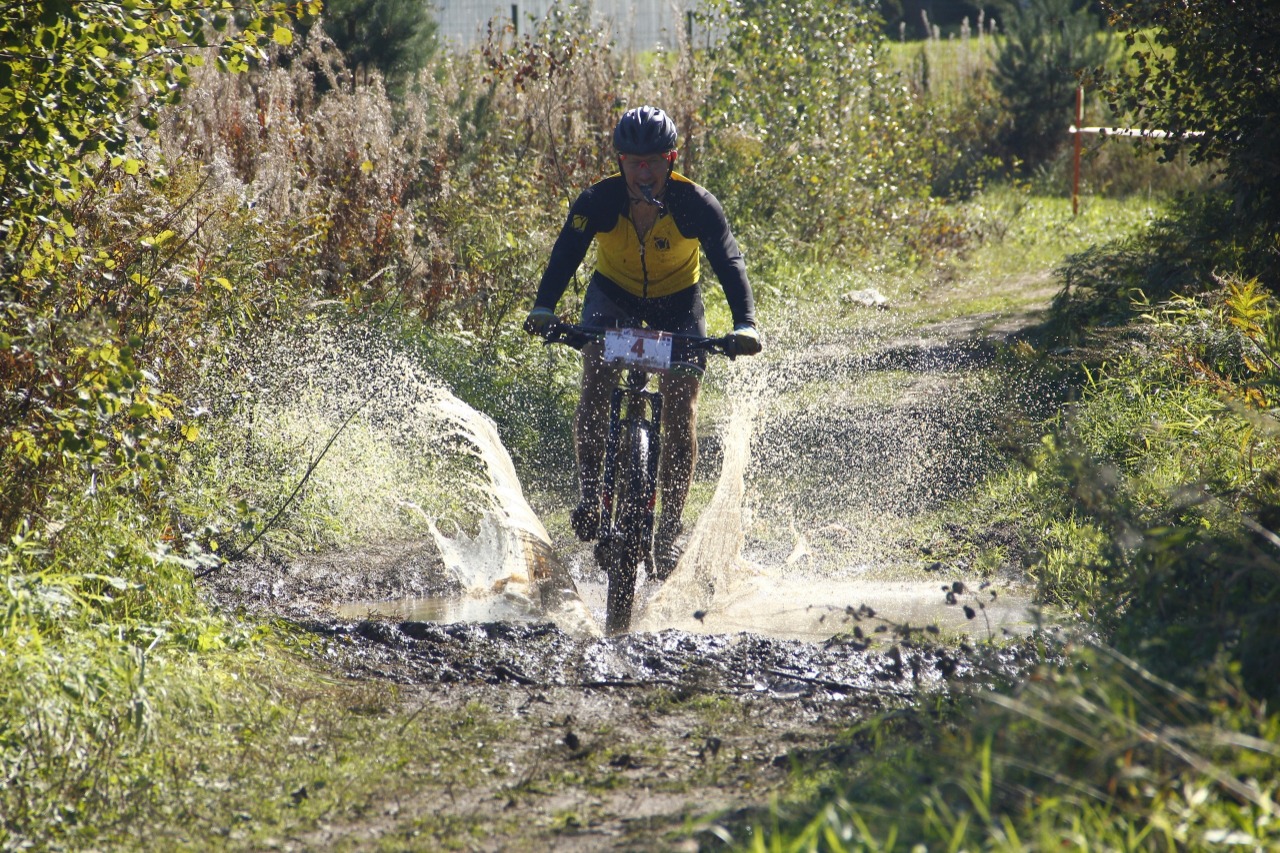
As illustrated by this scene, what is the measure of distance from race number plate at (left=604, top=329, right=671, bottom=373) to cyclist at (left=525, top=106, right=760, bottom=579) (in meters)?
0.13

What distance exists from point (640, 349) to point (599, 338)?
298mm

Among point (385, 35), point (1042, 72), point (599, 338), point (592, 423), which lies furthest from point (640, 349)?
point (1042, 72)

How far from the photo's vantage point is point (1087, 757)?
273cm

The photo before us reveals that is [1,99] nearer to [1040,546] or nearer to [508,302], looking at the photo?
[1040,546]

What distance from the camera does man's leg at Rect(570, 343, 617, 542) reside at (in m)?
5.79

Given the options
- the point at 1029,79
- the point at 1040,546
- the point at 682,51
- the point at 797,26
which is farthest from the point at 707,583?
the point at 1029,79

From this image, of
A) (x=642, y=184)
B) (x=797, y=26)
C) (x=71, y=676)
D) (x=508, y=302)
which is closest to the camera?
(x=71, y=676)

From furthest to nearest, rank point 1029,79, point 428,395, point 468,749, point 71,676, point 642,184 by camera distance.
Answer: point 1029,79
point 428,395
point 642,184
point 468,749
point 71,676

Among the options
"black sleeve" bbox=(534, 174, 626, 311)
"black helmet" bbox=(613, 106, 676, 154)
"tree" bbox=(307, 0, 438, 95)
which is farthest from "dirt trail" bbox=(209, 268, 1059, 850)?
"tree" bbox=(307, 0, 438, 95)

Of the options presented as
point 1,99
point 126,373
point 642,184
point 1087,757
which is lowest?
point 1087,757

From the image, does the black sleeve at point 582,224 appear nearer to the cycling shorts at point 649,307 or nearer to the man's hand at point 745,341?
the cycling shorts at point 649,307

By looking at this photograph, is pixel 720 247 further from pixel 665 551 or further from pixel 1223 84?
pixel 1223 84

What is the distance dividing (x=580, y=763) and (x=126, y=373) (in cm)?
178

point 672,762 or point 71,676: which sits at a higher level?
point 71,676
